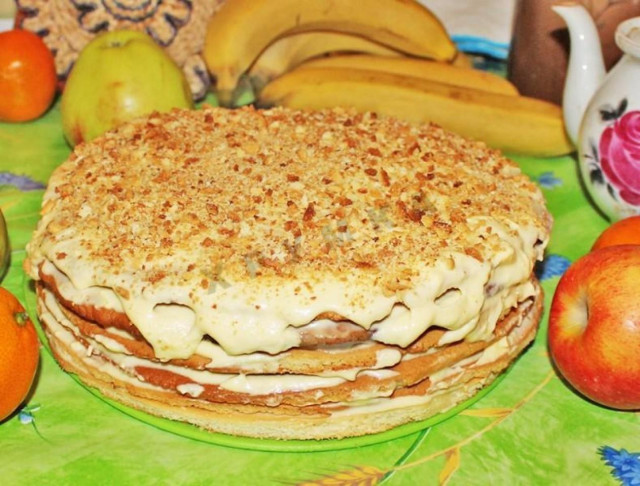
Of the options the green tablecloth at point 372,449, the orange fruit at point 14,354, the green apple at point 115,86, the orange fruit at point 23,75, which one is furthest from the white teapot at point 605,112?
the orange fruit at point 23,75

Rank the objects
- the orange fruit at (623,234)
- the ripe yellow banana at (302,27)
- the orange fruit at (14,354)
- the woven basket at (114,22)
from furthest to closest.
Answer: the woven basket at (114,22)
the ripe yellow banana at (302,27)
the orange fruit at (623,234)
the orange fruit at (14,354)

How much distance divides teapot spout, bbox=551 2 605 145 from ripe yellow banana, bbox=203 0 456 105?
56cm

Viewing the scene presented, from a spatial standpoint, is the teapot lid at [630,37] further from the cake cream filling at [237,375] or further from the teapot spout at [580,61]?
the cake cream filling at [237,375]

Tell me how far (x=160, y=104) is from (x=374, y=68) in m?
0.71

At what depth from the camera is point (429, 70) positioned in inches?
114

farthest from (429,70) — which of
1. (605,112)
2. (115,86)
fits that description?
(115,86)

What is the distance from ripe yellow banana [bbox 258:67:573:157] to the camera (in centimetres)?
266

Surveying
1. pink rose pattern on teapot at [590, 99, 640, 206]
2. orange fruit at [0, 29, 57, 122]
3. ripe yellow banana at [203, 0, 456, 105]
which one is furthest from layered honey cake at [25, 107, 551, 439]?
orange fruit at [0, 29, 57, 122]

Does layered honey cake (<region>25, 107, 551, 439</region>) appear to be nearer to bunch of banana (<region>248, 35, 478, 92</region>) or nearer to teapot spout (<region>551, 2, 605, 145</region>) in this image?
teapot spout (<region>551, 2, 605, 145</region>)

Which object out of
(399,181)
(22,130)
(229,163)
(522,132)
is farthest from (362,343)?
(22,130)

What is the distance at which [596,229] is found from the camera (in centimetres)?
242

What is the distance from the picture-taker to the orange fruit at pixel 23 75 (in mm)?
2846

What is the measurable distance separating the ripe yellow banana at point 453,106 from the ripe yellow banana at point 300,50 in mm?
298

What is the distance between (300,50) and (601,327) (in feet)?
5.62
